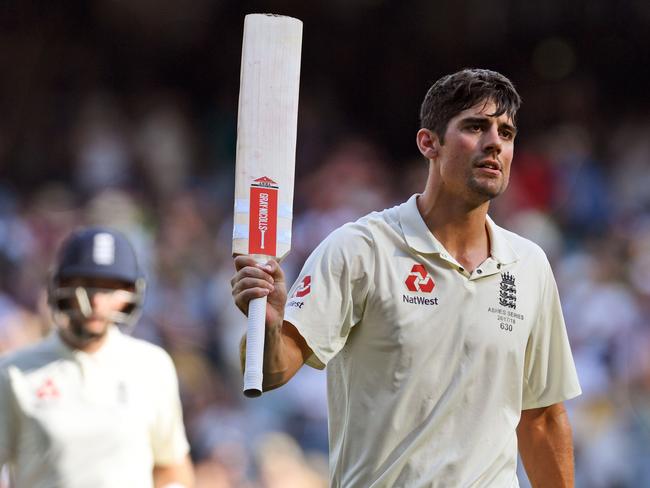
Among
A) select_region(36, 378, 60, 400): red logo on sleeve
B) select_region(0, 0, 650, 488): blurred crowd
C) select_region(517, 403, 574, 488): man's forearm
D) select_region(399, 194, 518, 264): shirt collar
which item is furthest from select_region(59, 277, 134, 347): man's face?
select_region(0, 0, 650, 488): blurred crowd

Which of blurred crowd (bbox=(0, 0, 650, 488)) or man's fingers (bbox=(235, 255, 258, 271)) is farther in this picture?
blurred crowd (bbox=(0, 0, 650, 488))

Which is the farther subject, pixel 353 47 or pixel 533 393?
pixel 353 47

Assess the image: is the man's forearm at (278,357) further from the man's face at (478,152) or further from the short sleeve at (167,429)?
the short sleeve at (167,429)

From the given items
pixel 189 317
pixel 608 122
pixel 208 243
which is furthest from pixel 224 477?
pixel 608 122

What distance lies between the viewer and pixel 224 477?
8.69m

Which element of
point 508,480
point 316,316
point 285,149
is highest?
point 285,149

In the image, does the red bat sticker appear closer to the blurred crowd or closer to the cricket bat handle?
the cricket bat handle

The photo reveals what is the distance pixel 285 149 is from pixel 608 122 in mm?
A: 7934

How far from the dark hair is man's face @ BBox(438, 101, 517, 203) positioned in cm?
2

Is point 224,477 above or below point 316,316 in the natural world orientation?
below

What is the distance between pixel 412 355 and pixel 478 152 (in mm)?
630

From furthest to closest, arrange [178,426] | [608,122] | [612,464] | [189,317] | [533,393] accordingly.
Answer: [608,122]
[189,317]
[612,464]
[178,426]
[533,393]

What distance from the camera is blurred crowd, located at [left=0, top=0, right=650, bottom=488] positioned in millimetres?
8852

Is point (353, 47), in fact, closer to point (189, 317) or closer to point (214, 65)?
point (214, 65)
